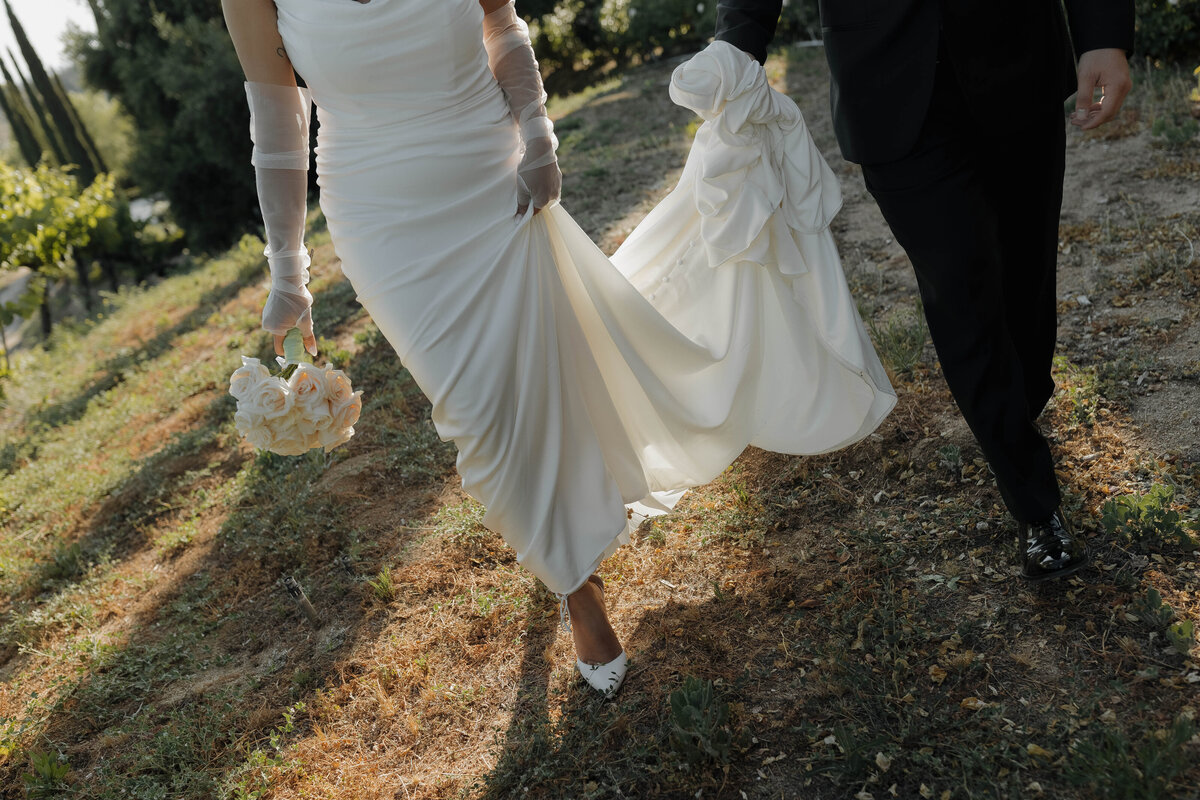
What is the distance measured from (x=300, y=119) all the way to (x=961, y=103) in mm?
1763

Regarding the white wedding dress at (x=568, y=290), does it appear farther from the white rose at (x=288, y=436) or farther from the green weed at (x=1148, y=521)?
the green weed at (x=1148, y=521)

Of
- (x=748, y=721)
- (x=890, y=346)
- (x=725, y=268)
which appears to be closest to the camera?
(x=748, y=721)

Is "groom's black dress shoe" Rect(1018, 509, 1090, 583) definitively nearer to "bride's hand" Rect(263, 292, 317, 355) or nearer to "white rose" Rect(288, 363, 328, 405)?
"white rose" Rect(288, 363, 328, 405)

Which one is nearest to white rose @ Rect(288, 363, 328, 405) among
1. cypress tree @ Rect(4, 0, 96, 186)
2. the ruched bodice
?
the ruched bodice

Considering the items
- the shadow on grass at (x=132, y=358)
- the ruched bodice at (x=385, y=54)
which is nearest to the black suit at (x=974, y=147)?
the ruched bodice at (x=385, y=54)

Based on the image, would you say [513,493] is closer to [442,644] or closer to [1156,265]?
[442,644]

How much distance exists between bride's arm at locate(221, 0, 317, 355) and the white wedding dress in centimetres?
6

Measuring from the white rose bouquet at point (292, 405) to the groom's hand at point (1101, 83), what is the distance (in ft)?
6.66

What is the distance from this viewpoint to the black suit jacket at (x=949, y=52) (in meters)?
2.04

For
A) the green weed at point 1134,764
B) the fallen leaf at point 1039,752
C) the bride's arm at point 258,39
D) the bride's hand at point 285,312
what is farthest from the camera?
the bride's hand at point 285,312

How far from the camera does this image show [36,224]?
1051 cm

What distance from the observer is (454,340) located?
236 centimetres

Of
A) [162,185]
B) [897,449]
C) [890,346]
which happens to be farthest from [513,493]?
[162,185]

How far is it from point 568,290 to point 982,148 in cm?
118
